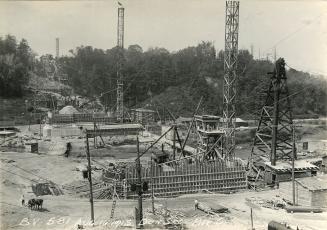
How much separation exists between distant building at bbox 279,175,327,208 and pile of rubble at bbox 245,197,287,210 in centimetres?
94

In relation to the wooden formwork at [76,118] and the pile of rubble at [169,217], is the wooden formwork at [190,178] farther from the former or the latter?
the wooden formwork at [76,118]

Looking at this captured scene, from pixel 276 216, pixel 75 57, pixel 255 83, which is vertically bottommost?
pixel 276 216

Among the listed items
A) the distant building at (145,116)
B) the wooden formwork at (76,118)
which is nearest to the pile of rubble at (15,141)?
the wooden formwork at (76,118)

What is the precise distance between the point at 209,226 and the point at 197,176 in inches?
396

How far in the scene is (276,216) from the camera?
25812 mm

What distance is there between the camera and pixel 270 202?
2945 cm

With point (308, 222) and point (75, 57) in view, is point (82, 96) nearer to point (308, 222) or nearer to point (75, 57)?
point (75, 57)

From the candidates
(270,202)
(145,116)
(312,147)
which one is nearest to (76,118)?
(145,116)

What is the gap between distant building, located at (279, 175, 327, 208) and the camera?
28.3 metres

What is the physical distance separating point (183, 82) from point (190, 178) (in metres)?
88.6

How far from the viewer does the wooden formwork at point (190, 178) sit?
31297 millimetres

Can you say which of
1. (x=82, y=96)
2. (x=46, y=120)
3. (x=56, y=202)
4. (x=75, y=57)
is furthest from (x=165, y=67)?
(x=56, y=202)

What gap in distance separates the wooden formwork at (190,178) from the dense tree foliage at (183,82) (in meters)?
63.2

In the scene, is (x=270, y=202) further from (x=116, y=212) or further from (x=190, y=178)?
(x=116, y=212)
